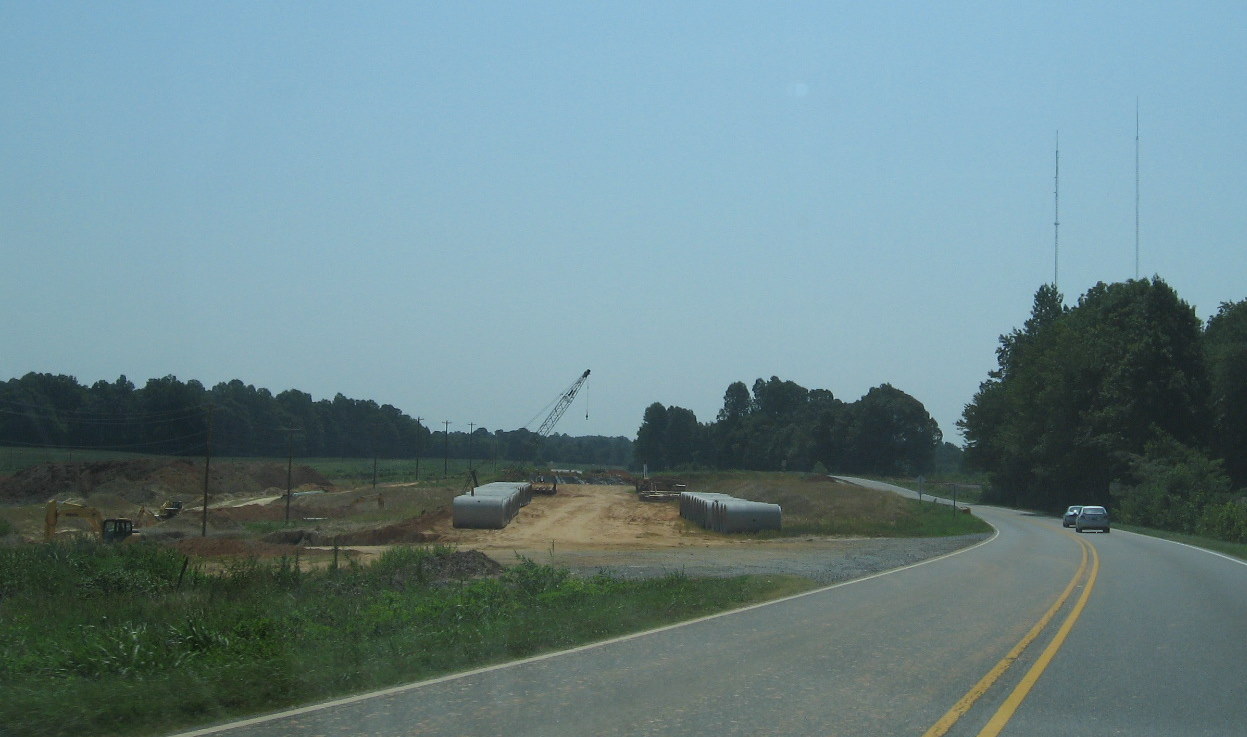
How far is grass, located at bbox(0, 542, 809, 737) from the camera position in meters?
8.99

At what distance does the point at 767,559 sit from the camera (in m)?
30.4

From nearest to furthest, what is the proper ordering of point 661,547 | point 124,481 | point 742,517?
point 661,547, point 742,517, point 124,481

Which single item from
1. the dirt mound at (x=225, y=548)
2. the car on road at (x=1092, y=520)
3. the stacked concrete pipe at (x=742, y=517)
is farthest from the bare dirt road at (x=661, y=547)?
the car on road at (x=1092, y=520)

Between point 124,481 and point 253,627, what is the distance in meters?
80.7

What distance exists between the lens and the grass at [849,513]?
4847 cm

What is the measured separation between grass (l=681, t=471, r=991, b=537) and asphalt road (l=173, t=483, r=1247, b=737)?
101 ft

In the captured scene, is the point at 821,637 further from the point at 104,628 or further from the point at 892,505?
the point at 892,505

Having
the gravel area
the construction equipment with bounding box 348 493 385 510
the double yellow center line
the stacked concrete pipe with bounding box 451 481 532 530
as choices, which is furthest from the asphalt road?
the construction equipment with bounding box 348 493 385 510

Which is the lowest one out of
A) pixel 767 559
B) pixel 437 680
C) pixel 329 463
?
pixel 329 463

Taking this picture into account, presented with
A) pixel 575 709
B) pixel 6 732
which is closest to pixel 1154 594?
pixel 575 709

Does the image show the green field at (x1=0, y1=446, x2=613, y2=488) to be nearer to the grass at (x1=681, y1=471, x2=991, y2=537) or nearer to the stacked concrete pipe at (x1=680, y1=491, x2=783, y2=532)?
the grass at (x1=681, y1=471, x2=991, y2=537)

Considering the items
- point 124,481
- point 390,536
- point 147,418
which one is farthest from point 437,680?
point 147,418

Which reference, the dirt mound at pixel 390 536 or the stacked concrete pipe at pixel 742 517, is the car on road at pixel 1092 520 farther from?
the dirt mound at pixel 390 536

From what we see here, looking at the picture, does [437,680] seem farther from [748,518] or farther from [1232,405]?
[1232,405]
